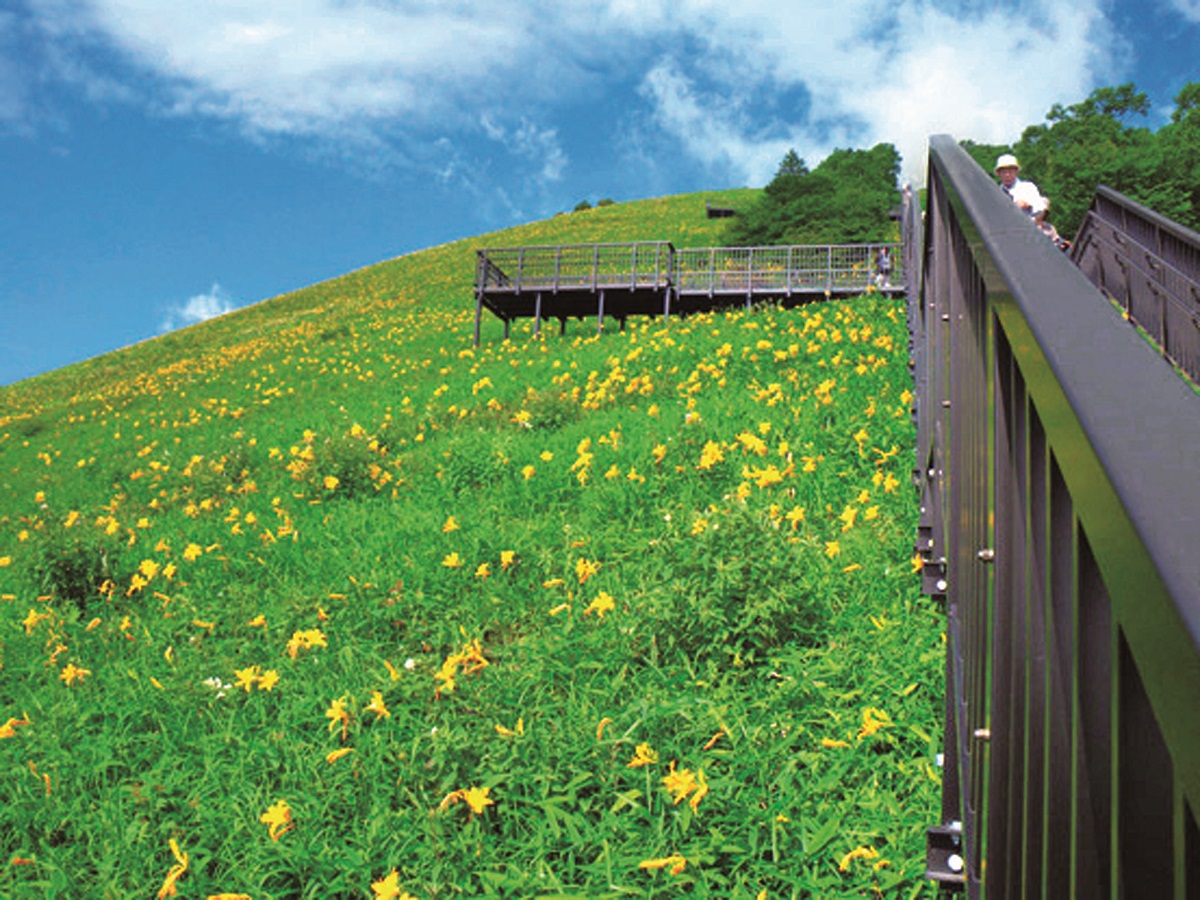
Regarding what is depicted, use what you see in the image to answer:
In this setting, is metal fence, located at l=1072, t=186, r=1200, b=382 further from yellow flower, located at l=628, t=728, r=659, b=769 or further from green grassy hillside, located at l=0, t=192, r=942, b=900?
yellow flower, located at l=628, t=728, r=659, b=769

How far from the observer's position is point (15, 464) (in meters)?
13.1

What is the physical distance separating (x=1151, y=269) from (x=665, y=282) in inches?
388

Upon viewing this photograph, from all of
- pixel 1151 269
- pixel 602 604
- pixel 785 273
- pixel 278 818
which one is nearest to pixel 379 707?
pixel 278 818

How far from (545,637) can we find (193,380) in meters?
18.7

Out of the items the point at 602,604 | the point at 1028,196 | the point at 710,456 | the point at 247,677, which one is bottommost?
the point at 247,677

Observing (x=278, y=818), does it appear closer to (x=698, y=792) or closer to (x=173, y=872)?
(x=173, y=872)

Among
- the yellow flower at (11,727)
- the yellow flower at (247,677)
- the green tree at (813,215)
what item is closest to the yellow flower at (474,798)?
the yellow flower at (247,677)

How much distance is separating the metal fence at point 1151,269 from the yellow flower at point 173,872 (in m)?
6.82

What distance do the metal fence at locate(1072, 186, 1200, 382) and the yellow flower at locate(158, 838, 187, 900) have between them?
6.82 m

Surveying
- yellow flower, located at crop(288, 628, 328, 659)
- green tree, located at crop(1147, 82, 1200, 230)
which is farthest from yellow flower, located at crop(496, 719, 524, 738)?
green tree, located at crop(1147, 82, 1200, 230)

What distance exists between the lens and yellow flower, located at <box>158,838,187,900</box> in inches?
95.4

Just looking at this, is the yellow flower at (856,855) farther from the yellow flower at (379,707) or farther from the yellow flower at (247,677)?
the yellow flower at (247,677)

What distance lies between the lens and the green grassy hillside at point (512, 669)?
8.05 ft

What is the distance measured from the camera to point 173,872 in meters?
2.46
